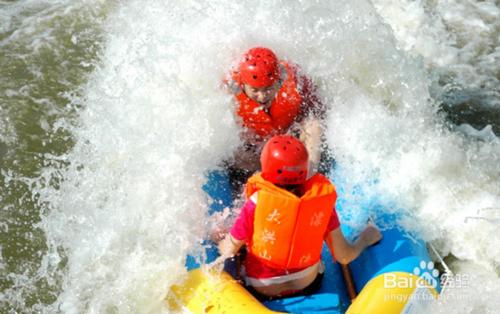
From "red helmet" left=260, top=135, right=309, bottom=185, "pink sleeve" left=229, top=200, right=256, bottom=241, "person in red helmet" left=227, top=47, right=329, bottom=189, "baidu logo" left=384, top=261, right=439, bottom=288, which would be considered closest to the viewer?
"red helmet" left=260, top=135, right=309, bottom=185

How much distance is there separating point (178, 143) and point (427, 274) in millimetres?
2014

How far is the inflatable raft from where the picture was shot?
10.9 ft

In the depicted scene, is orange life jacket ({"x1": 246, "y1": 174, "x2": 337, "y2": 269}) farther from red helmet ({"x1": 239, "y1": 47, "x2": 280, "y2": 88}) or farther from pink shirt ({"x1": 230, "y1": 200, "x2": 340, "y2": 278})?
red helmet ({"x1": 239, "y1": 47, "x2": 280, "y2": 88})

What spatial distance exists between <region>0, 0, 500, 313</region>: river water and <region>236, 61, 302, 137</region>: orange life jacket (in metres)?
0.13

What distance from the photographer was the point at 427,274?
3.60 m

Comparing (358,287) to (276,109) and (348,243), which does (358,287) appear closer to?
(348,243)

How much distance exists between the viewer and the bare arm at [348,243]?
338 cm

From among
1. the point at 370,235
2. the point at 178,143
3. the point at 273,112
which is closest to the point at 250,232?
the point at 370,235

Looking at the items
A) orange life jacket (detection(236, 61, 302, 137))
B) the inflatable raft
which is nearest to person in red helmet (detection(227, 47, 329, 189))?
orange life jacket (detection(236, 61, 302, 137))

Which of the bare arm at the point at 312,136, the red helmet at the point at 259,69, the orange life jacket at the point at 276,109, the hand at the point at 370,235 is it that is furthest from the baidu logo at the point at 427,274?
the red helmet at the point at 259,69

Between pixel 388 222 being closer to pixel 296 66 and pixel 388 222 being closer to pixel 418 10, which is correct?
pixel 296 66

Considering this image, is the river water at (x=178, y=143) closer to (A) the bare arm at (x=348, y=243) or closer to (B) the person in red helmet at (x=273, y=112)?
(B) the person in red helmet at (x=273, y=112)

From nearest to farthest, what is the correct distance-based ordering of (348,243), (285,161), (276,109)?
(285,161)
(348,243)
(276,109)

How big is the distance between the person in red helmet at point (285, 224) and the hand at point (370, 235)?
25 centimetres
